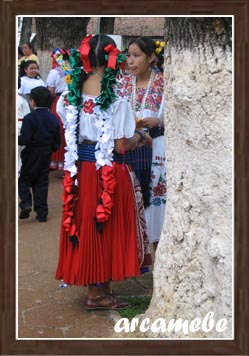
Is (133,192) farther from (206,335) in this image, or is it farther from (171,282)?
(206,335)

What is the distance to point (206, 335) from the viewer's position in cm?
390

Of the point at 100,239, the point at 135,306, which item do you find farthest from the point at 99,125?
the point at 135,306

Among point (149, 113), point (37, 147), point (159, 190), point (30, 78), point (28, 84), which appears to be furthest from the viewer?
point (30, 78)

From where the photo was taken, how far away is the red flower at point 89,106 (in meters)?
4.71

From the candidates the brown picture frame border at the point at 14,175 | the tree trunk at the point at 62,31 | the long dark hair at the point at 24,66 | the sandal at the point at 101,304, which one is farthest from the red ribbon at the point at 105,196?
the tree trunk at the point at 62,31

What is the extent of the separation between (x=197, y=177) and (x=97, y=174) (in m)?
0.96

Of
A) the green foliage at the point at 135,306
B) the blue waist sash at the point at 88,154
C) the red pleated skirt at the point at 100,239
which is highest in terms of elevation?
the blue waist sash at the point at 88,154

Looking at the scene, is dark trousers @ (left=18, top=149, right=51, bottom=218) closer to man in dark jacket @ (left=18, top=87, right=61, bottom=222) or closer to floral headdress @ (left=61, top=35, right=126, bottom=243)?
man in dark jacket @ (left=18, top=87, right=61, bottom=222)

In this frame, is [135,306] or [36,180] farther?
[36,180]

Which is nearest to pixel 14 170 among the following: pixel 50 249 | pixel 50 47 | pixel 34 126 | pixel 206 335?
pixel 206 335

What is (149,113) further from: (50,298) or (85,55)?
(50,298)

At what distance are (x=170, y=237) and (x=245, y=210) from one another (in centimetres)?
89

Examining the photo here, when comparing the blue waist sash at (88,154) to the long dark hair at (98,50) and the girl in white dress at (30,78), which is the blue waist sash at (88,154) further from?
the girl in white dress at (30,78)

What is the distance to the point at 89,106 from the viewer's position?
15.5ft
